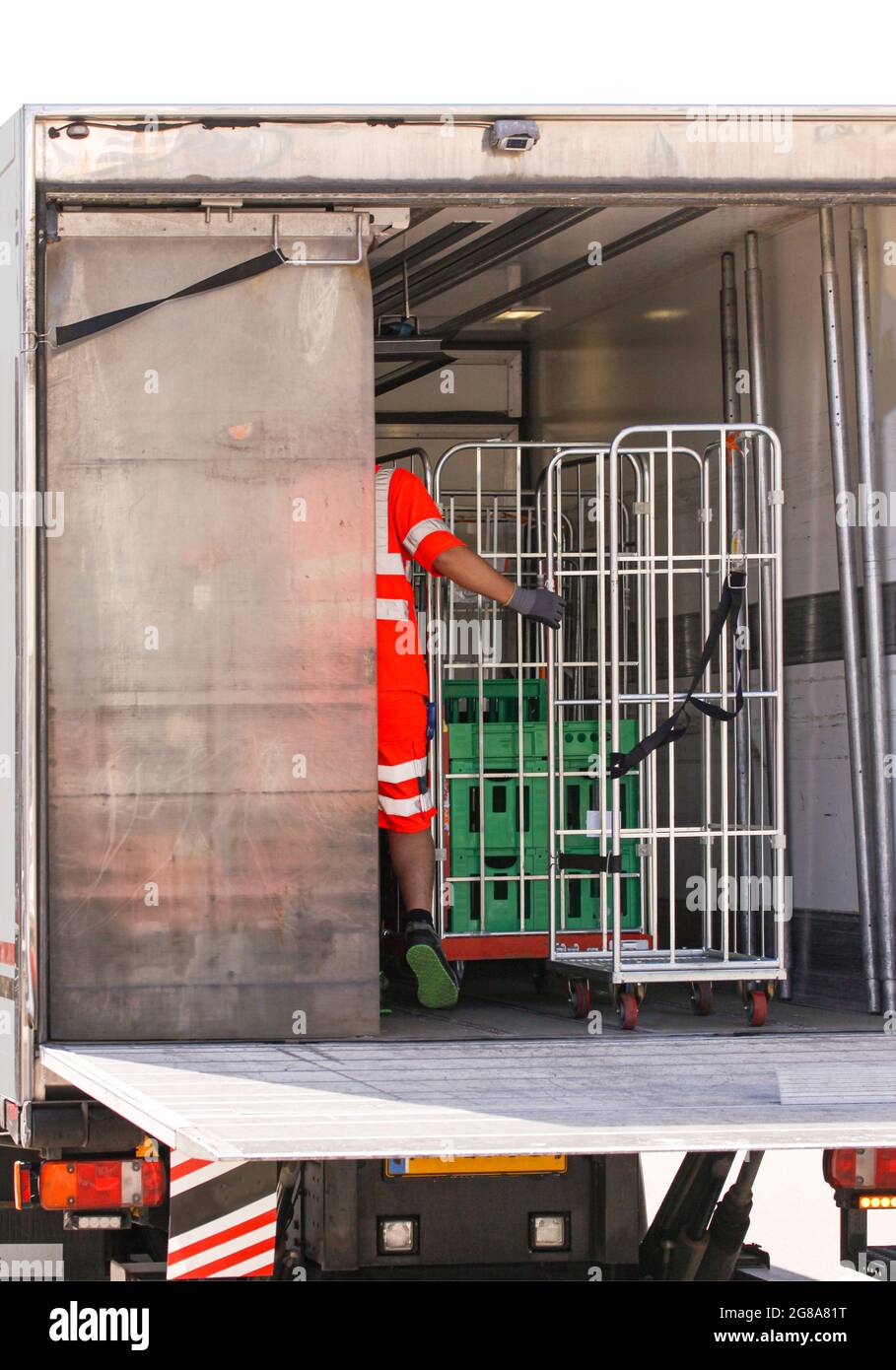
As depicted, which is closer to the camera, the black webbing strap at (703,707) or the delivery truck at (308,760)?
the delivery truck at (308,760)

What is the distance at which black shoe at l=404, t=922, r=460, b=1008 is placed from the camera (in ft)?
18.6

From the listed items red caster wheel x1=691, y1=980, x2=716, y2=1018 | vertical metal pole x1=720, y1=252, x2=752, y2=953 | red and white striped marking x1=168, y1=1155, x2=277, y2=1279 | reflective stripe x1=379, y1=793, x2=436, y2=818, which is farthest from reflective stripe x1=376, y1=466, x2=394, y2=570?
red and white striped marking x1=168, y1=1155, x2=277, y2=1279

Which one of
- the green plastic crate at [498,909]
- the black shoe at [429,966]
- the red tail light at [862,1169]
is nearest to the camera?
the red tail light at [862,1169]

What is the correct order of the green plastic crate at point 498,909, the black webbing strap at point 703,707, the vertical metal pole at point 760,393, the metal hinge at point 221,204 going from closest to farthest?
the metal hinge at point 221,204, the black webbing strap at point 703,707, the green plastic crate at point 498,909, the vertical metal pole at point 760,393

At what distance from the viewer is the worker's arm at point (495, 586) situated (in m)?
5.84

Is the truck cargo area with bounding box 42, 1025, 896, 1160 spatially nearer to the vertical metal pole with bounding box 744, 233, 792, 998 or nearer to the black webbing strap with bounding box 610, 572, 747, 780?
the black webbing strap with bounding box 610, 572, 747, 780

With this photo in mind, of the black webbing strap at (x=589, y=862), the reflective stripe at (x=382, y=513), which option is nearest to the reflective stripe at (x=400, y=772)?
the black webbing strap at (x=589, y=862)

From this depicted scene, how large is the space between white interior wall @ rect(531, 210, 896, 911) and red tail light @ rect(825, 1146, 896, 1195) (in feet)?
6.64

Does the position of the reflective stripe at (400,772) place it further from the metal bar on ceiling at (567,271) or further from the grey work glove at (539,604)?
the metal bar on ceiling at (567,271)

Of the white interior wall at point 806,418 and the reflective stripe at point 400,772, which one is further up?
the white interior wall at point 806,418

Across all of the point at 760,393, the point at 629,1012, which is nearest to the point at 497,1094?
the point at 629,1012

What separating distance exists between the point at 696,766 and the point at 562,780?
1.87 m
